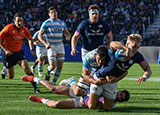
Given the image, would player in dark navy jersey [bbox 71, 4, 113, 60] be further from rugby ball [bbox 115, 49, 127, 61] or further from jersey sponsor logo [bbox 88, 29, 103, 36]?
rugby ball [bbox 115, 49, 127, 61]

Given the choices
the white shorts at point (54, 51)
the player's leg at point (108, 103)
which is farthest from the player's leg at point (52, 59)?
the player's leg at point (108, 103)

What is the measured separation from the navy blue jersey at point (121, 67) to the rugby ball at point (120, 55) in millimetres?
85

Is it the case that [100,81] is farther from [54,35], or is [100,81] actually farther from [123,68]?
[54,35]

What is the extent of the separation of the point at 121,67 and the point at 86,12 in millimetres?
28964

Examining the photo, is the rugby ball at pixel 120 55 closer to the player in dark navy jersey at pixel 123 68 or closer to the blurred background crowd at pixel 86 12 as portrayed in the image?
the player in dark navy jersey at pixel 123 68

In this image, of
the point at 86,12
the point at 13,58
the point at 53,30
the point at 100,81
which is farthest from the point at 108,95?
the point at 86,12

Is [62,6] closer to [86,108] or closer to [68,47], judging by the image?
[68,47]

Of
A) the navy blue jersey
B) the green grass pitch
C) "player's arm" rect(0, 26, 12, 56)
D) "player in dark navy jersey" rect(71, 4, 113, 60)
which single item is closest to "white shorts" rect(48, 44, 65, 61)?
the green grass pitch

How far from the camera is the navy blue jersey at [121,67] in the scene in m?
7.16

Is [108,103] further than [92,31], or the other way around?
[92,31]

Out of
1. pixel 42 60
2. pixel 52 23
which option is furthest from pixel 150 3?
pixel 52 23

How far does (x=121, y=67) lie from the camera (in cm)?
723

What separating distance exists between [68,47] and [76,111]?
20805 millimetres

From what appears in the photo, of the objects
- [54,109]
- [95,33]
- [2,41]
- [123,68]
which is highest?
[95,33]
